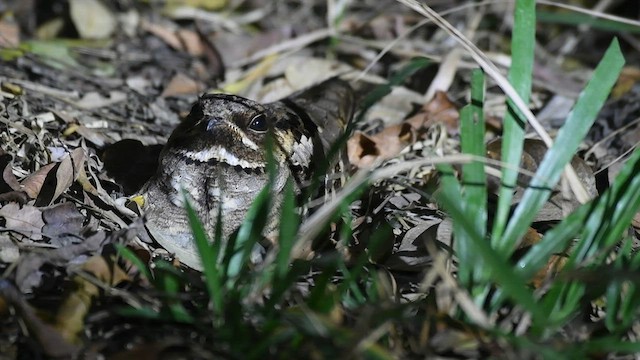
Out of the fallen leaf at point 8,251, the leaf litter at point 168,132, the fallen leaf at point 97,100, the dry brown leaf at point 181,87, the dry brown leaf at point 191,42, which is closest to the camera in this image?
the leaf litter at point 168,132

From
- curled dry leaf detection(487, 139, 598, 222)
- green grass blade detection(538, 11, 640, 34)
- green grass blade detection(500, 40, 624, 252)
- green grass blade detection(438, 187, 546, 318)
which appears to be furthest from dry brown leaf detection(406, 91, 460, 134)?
green grass blade detection(438, 187, 546, 318)

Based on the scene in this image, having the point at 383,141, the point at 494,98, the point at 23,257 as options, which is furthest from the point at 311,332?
the point at 494,98

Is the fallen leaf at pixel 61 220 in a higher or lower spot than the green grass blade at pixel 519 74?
lower

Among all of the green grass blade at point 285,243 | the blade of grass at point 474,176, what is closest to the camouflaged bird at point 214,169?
the blade of grass at point 474,176

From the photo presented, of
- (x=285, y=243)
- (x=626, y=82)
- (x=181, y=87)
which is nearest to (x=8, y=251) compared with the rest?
(x=285, y=243)

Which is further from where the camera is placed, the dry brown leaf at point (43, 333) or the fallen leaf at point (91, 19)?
the fallen leaf at point (91, 19)

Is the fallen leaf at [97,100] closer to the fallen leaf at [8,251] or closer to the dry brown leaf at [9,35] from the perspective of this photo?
the dry brown leaf at [9,35]

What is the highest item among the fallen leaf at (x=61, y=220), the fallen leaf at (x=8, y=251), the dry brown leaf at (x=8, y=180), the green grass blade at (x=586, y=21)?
the green grass blade at (x=586, y=21)
